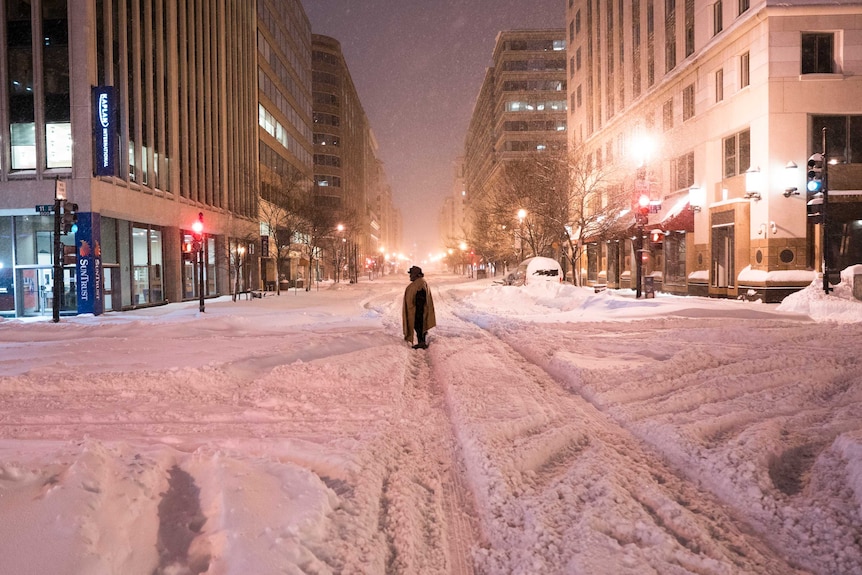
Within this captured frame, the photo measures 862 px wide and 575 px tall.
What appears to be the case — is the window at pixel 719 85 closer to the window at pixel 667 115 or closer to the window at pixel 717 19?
the window at pixel 717 19

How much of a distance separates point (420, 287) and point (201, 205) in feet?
82.7

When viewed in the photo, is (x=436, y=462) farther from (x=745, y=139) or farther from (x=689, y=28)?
(x=689, y=28)

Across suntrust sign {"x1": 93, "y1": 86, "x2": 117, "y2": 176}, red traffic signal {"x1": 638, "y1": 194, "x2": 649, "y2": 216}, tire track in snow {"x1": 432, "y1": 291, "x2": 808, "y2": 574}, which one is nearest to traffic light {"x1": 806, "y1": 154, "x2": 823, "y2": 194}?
red traffic signal {"x1": 638, "y1": 194, "x2": 649, "y2": 216}

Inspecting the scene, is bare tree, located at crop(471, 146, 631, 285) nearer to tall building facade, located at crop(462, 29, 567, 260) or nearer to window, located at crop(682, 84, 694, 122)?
window, located at crop(682, 84, 694, 122)

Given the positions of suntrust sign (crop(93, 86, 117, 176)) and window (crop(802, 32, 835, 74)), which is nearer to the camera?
suntrust sign (crop(93, 86, 117, 176))

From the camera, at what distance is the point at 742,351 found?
30.7 ft

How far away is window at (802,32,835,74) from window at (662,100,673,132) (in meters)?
8.42

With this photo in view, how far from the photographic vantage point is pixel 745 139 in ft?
77.4

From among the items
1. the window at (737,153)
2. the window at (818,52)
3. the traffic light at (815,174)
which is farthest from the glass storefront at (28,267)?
the window at (818,52)

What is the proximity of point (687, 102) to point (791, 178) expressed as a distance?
8.92m

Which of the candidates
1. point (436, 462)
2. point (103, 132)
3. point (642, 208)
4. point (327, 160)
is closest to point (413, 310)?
point (436, 462)

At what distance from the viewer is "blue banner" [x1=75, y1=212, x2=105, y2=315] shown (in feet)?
69.2

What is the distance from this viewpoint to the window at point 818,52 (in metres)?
21.6

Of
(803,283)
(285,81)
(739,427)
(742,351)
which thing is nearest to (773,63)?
(803,283)
